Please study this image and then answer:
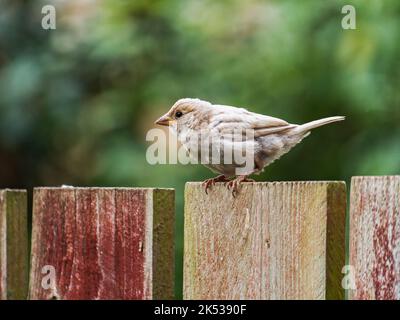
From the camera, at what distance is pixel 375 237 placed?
1960 mm

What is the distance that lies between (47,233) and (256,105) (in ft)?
9.31

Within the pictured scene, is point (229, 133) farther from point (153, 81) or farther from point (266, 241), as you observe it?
point (153, 81)

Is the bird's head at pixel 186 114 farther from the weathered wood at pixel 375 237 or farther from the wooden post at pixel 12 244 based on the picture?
the weathered wood at pixel 375 237

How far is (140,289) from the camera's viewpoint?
233 centimetres

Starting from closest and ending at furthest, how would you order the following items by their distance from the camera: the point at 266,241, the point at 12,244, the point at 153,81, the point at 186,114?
the point at 266,241
the point at 12,244
the point at 186,114
the point at 153,81

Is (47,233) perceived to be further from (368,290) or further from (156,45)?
(156,45)

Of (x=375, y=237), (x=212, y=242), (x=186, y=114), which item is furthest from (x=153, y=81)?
(x=375, y=237)

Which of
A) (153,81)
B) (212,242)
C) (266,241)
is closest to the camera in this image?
(266,241)

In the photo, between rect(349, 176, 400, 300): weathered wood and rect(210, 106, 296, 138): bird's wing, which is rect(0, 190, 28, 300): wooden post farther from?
rect(210, 106, 296, 138): bird's wing

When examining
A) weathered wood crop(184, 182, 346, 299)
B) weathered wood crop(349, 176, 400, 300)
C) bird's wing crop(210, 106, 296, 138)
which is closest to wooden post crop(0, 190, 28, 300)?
weathered wood crop(184, 182, 346, 299)

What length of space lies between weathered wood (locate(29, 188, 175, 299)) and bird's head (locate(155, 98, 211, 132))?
3.89 ft

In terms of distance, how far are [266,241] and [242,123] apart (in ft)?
4.32
